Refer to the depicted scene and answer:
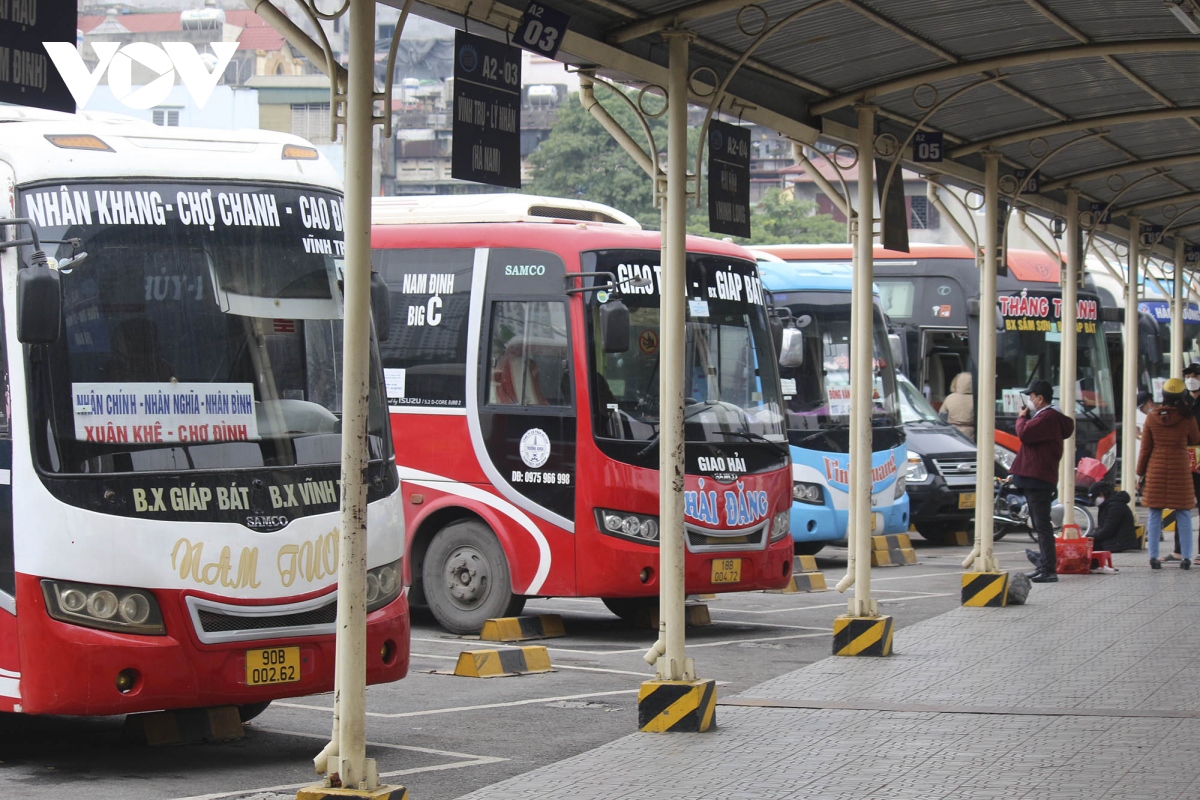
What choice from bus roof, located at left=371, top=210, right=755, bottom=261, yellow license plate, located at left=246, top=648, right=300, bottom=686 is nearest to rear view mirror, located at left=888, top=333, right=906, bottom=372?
bus roof, located at left=371, top=210, right=755, bottom=261

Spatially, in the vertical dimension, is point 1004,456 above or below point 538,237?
below

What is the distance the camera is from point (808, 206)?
2682 inches

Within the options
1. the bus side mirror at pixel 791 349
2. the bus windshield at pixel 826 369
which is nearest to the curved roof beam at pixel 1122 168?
the bus side mirror at pixel 791 349

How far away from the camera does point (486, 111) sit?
773 cm

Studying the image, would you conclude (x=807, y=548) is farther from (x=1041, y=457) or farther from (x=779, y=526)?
(x=779, y=526)

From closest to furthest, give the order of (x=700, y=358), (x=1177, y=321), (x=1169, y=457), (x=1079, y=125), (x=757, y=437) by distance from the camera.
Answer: (x=1079, y=125) → (x=700, y=358) → (x=757, y=437) → (x=1169, y=457) → (x=1177, y=321)

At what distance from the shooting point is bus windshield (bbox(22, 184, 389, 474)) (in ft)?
24.8

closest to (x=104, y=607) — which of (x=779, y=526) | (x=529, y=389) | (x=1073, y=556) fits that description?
(x=529, y=389)

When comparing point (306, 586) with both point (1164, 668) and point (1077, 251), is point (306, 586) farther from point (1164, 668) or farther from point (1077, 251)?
point (1077, 251)

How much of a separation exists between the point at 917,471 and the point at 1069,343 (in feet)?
16.2

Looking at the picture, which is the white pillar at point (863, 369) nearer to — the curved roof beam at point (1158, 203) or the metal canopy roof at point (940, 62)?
the metal canopy roof at point (940, 62)

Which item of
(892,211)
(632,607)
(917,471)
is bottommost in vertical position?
(632,607)

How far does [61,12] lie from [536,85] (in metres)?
94.5

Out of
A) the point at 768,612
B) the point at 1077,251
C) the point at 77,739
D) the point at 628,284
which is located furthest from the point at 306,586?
the point at 1077,251
